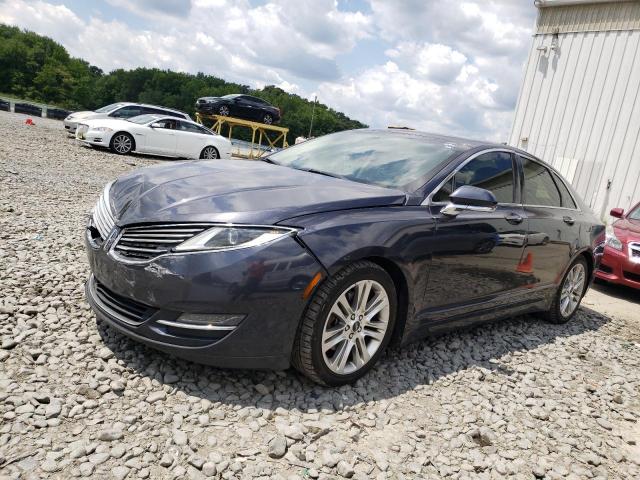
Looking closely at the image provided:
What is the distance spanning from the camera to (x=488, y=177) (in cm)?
402

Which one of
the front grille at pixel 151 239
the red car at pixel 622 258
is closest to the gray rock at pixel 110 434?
the front grille at pixel 151 239

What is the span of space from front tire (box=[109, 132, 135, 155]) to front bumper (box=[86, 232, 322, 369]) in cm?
1346

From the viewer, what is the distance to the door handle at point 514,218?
403 centimetres

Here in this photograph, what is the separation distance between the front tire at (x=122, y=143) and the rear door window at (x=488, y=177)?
13.2m

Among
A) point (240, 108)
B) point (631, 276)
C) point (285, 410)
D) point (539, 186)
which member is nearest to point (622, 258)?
point (631, 276)

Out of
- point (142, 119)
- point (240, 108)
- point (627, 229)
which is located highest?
point (240, 108)

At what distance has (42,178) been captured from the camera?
893cm

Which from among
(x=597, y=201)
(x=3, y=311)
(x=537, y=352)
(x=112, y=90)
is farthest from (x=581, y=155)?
(x=112, y=90)

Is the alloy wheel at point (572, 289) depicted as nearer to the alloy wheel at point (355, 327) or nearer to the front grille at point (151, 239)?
the alloy wheel at point (355, 327)

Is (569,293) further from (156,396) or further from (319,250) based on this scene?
(156,396)

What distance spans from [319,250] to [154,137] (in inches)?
563

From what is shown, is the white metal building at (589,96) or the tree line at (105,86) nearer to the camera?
the white metal building at (589,96)

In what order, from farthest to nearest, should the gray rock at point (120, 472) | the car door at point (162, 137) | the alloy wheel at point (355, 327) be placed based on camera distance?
the car door at point (162, 137), the alloy wheel at point (355, 327), the gray rock at point (120, 472)

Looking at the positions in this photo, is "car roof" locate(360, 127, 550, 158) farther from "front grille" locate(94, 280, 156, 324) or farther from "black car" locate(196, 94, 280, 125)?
"black car" locate(196, 94, 280, 125)
